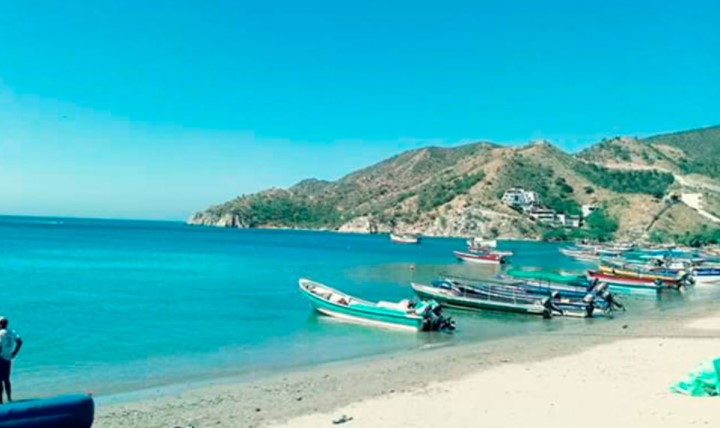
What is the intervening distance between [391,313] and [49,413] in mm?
20812

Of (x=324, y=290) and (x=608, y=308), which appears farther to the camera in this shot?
(x=608, y=308)

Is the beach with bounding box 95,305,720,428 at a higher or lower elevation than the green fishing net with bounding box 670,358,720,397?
lower

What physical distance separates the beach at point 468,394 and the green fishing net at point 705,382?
0.35m

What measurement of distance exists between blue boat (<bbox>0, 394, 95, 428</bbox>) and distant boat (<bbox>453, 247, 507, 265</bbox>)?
8906cm

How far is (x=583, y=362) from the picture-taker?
66.7 feet

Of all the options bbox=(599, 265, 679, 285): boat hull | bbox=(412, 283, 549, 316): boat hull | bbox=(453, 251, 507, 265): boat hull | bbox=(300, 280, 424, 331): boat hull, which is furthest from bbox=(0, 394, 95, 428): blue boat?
bbox=(453, 251, 507, 265): boat hull

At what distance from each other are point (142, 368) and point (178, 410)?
271 inches

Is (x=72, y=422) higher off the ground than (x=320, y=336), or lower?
higher

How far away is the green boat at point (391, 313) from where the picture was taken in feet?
96.0

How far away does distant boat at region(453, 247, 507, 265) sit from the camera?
97.0 meters

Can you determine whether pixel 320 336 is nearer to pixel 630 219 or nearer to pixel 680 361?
pixel 680 361

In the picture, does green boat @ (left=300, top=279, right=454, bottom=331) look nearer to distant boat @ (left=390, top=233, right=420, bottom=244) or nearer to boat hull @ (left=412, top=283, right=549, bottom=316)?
boat hull @ (left=412, top=283, right=549, bottom=316)

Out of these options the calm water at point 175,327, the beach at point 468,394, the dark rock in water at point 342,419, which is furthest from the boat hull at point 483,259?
the dark rock in water at point 342,419

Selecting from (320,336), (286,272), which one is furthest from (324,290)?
(286,272)
